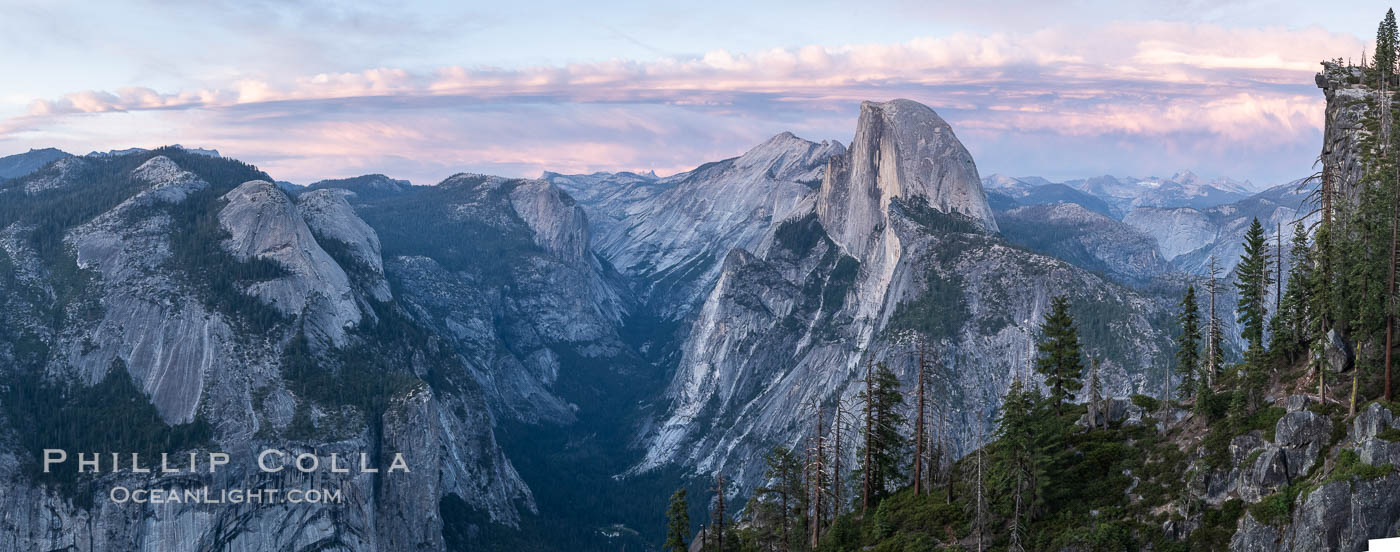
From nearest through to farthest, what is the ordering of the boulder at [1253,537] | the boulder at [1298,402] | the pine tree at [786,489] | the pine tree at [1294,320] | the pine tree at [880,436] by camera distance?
the boulder at [1253,537] → the boulder at [1298,402] → the pine tree at [1294,320] → the pine tree at [880,436] → the pine tree at [786,489]

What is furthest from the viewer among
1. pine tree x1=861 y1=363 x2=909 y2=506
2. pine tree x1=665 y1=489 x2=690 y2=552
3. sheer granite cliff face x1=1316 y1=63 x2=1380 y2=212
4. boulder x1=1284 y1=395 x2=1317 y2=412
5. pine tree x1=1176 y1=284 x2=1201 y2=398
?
pine tree x1=665 y1=489 x2=690 y2=552

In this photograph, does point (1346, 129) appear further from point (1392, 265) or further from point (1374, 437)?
point (1374, 437)

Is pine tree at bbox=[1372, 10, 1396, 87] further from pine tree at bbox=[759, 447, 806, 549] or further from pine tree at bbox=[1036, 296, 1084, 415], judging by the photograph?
pine tree at bbox=[759, 447, 806, 549]

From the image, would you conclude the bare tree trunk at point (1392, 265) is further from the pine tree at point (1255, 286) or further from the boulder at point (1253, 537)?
the pine tree at point (1255, 286)

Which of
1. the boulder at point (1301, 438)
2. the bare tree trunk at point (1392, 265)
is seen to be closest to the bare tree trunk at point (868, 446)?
the boulder at point (1301, 438)

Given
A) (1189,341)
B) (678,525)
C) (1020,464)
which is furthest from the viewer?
(678,525)

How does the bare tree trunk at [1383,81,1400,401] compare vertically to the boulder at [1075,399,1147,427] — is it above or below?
above

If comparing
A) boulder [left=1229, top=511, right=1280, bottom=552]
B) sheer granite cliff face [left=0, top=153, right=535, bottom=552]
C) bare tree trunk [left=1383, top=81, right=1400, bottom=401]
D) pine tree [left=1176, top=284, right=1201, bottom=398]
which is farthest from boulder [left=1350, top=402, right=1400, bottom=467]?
sheer granite cliff face [left=0, top=153, right=535, bottom=552]

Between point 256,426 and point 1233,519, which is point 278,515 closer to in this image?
point 256,426

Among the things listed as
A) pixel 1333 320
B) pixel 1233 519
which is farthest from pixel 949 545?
pixel 1333 320

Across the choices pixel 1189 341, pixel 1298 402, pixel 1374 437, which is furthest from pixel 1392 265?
pixel 1189 341

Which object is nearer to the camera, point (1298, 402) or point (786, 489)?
point (1298, 402)

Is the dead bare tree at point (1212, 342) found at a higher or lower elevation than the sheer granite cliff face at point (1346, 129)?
lower
